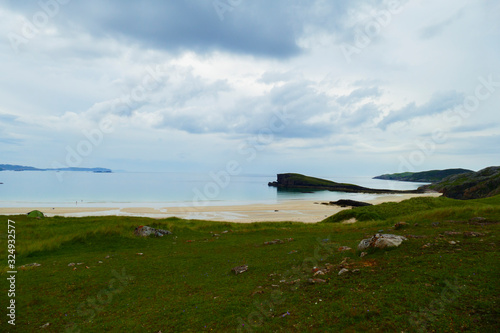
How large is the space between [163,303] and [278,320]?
6.54m

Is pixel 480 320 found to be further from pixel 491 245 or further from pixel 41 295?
pixel 41 295

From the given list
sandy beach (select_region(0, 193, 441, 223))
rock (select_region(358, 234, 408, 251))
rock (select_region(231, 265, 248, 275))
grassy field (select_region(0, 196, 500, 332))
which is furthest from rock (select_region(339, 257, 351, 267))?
sandy beach (select_region(0, 193, 441, 223))

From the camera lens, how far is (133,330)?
35.7ft

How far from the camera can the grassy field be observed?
30.7ft

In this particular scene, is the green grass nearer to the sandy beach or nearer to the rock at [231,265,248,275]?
the sandy beach

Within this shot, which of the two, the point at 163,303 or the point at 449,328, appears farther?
the point at 163,303

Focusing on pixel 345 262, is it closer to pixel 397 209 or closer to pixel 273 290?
pixel 273 290

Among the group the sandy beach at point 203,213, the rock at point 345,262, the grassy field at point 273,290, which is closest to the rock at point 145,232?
the grassy field at point 273,290

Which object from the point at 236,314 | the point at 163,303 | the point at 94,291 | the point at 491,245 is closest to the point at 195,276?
the point at 163,303

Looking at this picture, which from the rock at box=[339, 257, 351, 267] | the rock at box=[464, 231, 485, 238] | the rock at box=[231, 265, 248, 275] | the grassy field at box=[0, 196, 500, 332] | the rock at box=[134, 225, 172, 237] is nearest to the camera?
the grassy field at box=[0, 196, 500, 332]

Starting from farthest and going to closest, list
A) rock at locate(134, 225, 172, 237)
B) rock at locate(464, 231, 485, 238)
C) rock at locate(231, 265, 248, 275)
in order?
rock at locate(134, 225, 172, 237) → rock at locate(464, 231, 485, 238) → rock at locate(231, 265, 248, 275)

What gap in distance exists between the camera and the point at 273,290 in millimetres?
13008

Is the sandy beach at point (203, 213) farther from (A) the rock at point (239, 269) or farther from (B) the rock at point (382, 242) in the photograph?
(B) the rock at point (382, 242)

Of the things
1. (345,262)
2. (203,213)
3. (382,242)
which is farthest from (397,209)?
(203,213)
